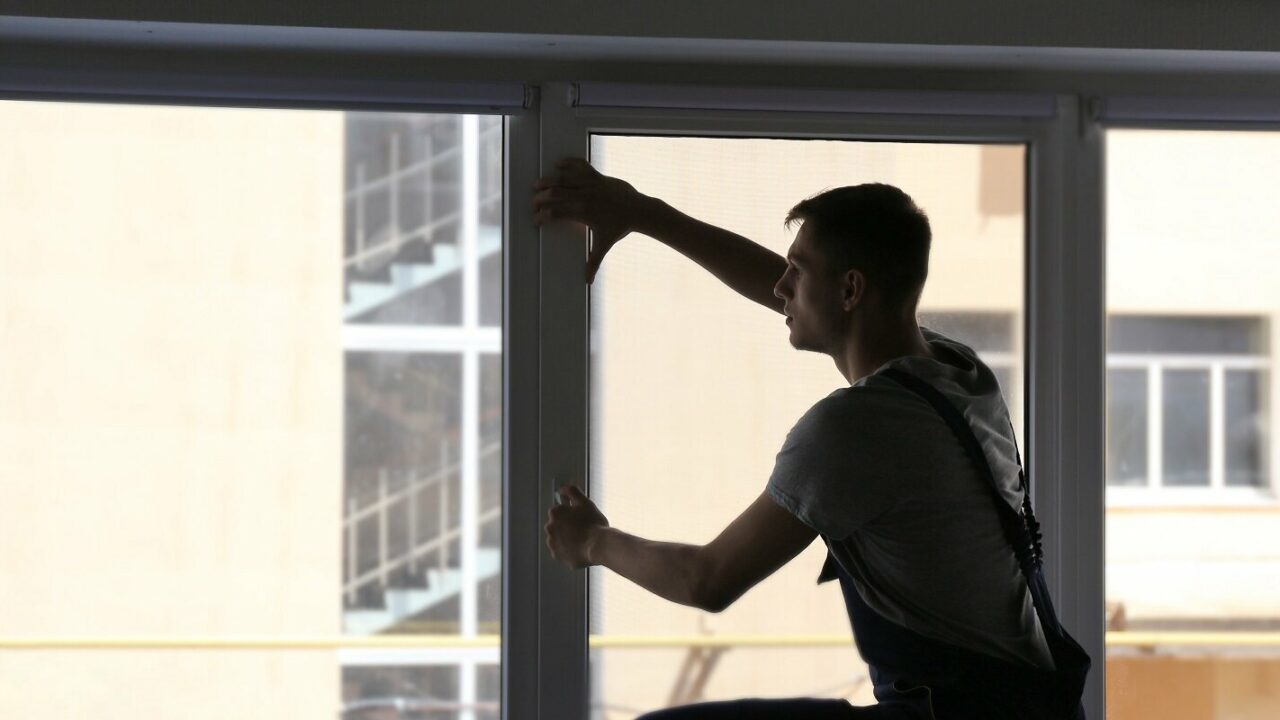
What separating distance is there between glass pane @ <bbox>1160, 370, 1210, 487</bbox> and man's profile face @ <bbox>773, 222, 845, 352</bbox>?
2.31 feet

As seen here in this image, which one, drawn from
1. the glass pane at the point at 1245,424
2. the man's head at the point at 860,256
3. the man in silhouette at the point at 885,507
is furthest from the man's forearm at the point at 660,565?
the glass pane at the point at 1245,424

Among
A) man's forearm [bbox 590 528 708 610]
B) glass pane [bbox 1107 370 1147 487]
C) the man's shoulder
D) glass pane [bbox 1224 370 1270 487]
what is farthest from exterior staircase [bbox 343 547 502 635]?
glass pane [bbox 1224 370 1270 487]

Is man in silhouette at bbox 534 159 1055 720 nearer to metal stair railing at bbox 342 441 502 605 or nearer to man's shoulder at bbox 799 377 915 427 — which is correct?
man's shoulder at bbox 799 377 915 427

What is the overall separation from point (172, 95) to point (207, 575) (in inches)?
26.9

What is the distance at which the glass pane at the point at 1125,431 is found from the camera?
186 cm

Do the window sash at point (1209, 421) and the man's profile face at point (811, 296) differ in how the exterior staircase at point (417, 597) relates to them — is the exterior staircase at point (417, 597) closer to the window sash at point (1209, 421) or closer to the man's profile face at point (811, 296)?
the man's profile face at point (811, 296)

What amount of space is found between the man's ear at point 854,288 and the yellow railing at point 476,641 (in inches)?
23.7

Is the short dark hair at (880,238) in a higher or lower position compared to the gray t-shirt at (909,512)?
higher

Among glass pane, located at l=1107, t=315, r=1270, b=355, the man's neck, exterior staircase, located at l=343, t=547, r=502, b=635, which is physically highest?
glass pane, located at l=1107, t=315, r=1270, b=355

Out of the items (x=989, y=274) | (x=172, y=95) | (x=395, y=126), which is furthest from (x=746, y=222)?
(x=172, y=95)

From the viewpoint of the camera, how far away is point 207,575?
174 cm

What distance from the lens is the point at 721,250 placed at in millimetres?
1686

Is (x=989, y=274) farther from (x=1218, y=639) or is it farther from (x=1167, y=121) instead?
(x=1218, y=639)

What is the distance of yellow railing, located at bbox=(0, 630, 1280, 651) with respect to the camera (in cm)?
173
